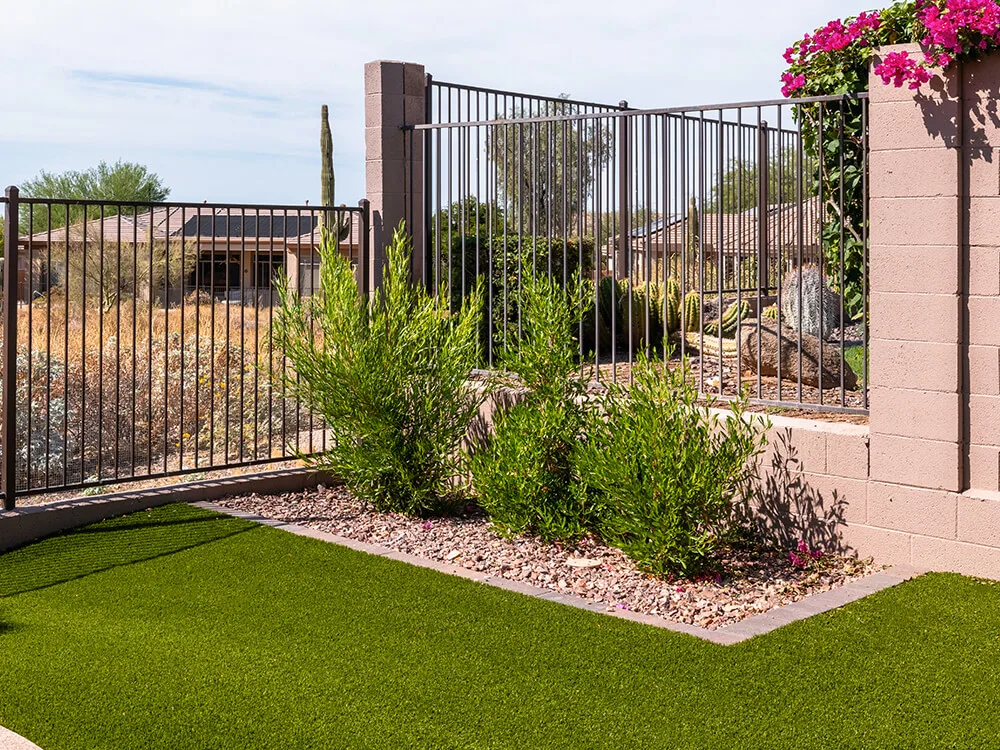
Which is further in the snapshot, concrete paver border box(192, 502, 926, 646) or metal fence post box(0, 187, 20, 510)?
metal fence post box(0, 187, 20, 510)

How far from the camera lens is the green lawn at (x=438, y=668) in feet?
12.7

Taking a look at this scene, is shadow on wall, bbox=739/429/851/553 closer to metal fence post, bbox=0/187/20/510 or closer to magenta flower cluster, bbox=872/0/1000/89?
magenta flower cluster, bbox=872/0/1000/89

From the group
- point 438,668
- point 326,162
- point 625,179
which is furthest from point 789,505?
point 326,162

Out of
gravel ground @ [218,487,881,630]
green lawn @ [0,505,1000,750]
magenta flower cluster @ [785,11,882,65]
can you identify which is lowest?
green lawn @ [0,505,1000,750]

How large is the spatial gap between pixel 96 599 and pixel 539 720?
2746 millimetres

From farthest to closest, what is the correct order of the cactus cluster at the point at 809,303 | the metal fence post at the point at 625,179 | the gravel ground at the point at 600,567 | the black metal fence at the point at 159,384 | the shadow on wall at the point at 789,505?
the cactus cluster at the point at 809,303, the black metal fence at the point at 159,384, the metal fence post at the point at 625,179, the shadow on wall at the point at 789,505, the gravel ground at the point at 600,567

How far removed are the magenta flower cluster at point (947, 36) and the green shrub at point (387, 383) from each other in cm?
292

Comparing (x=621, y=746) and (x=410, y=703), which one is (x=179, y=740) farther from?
(x=621, y=746)

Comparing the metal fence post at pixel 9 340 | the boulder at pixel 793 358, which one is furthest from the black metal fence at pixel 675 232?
the metal fence post at pixel 9 340

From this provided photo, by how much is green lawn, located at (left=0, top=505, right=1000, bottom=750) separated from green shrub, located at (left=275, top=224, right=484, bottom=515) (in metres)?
1.26

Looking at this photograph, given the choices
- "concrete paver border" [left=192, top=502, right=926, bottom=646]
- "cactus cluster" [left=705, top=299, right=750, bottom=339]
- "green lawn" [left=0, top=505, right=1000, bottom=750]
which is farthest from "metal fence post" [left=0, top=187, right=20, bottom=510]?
"cactus cluster" [left=705, top=299, right=750, bottom=339]

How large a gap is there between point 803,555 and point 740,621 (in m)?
1.23

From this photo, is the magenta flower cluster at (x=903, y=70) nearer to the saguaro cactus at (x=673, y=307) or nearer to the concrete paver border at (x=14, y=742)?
the concrete paver border at (x=14, y=742)

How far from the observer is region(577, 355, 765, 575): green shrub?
564cm
